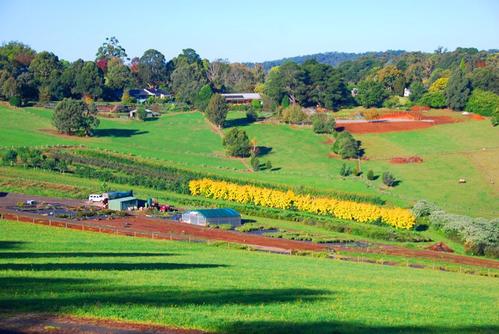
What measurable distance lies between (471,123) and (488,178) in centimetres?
3020

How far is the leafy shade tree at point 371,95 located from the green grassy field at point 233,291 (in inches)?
3579

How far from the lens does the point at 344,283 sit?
28438 millimetres

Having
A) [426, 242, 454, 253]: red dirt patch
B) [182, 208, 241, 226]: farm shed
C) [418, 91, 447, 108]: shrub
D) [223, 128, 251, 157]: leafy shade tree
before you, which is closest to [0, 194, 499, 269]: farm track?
[182, 208, 241, 226]: farm shed

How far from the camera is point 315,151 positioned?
9144 centimetres

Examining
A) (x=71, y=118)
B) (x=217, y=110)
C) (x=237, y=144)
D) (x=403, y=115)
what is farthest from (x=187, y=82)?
(x=237, y=144)

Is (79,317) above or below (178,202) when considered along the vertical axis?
above

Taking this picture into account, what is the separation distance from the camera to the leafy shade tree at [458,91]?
116m

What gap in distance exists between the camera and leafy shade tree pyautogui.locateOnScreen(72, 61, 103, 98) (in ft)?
383

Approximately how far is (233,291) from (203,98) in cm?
9602

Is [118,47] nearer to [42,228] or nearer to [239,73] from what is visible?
[239,73]

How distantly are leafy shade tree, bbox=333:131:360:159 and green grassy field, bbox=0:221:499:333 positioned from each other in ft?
166

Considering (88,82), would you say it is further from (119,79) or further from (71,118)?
(71,118)

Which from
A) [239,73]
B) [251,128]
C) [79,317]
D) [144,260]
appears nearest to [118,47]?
[239,73]

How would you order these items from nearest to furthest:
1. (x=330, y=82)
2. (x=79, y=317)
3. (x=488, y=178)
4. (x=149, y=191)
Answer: (x=79, y=317), (x=149, y=191), (x=488, y=178), (x=330, y=82)
